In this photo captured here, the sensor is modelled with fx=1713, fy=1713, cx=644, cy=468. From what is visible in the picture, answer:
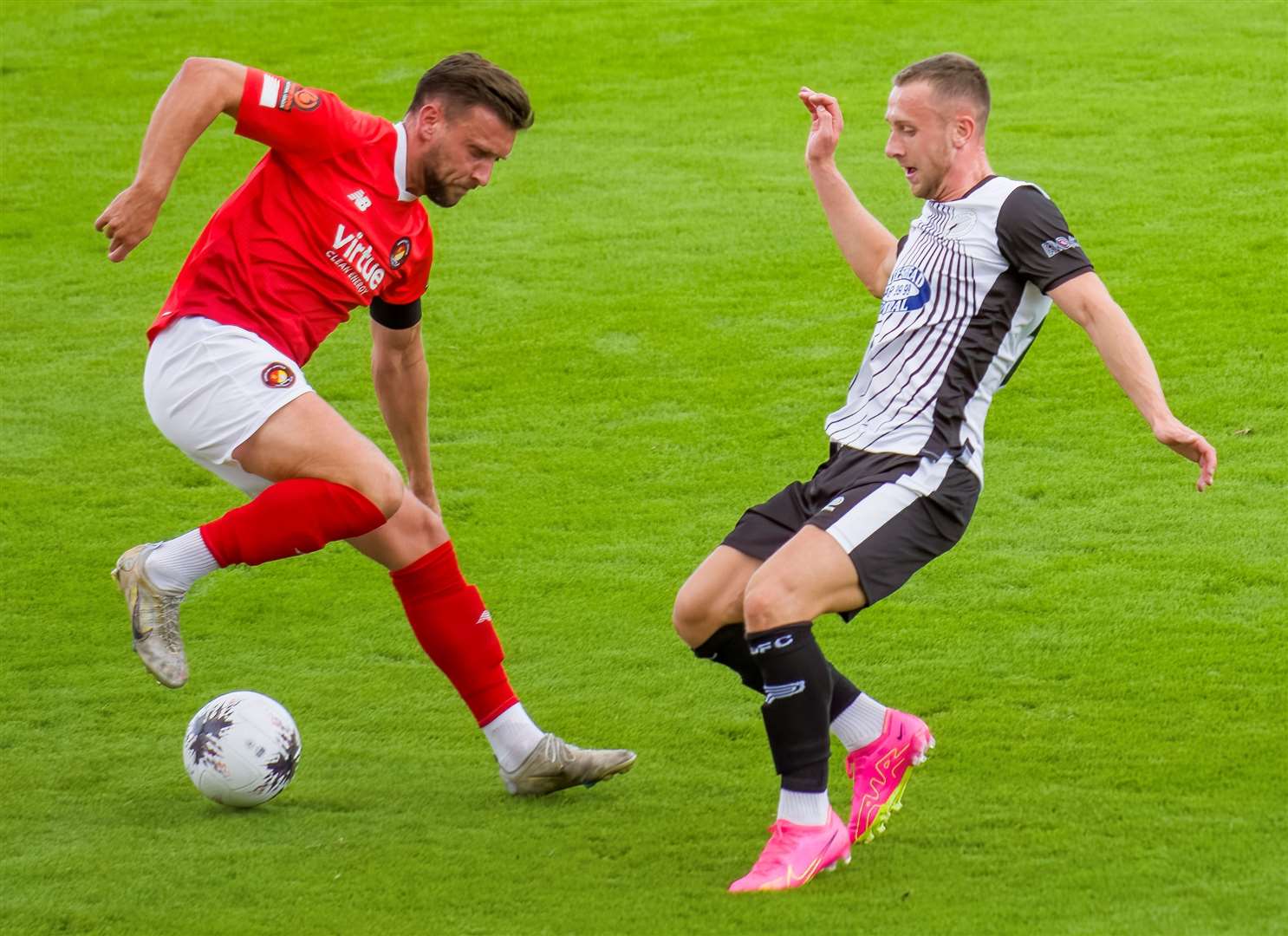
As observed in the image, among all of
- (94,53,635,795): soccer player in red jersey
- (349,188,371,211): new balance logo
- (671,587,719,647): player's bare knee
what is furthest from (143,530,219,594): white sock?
(671,587,719,647): player's bare knee

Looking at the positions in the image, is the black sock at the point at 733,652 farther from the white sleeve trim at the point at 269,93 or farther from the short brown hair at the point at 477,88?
the white sleeve trim at the point at 269,93

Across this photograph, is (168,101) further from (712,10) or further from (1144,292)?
(712,10)

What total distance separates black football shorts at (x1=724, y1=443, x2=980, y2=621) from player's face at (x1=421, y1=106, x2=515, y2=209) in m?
1.26

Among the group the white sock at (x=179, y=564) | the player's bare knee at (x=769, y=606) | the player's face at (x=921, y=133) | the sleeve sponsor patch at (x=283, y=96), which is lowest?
the white sock at (x=179, y=564)

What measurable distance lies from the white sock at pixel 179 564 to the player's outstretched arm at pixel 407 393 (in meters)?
0.89

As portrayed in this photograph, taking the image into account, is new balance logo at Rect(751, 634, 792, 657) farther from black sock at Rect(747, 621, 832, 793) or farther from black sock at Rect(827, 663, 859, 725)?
black sock at Rect(827, 663, 859, 725)

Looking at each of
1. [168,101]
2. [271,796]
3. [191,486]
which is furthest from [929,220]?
[191,486]

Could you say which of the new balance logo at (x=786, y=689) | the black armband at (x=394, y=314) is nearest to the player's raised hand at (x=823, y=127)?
the black armband at (x=394, y=314)

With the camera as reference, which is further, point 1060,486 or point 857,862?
point 1060,486

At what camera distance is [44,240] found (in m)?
11.6

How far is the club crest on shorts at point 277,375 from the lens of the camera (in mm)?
4562

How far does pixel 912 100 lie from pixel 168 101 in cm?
195

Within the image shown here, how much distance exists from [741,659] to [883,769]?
49 centimetres

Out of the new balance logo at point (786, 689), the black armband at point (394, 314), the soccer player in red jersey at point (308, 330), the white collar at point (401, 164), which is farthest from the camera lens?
the black armband at point (394, 314)
